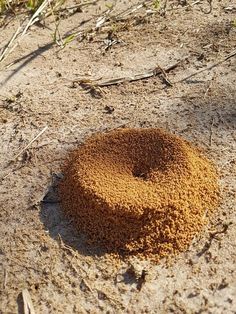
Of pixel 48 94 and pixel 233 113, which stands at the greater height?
pixel 48 94

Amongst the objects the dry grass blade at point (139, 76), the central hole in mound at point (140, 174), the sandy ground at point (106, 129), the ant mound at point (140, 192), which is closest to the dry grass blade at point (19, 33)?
the sandy ground at point (106, 129)

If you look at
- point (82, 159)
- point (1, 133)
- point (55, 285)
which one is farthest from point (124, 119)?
point (55, 285)

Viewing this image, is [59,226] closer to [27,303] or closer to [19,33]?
[27,303]

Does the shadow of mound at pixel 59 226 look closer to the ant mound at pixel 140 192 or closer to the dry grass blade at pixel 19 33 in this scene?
the ant mound at pixel 140 192

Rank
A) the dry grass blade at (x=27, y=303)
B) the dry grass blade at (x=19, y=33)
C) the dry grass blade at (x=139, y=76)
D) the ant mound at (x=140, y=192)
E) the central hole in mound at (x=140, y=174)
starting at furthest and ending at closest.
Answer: the dry grass blade at (x=19, y=33)
the dry grass blade at (x=139, y=76)
the central hole in mound at (x=140, y=174)
the ant mound at (x=140, y=192)
the dry grass blade at (x=27, y=303)

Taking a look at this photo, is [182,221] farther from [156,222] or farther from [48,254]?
[48,254]

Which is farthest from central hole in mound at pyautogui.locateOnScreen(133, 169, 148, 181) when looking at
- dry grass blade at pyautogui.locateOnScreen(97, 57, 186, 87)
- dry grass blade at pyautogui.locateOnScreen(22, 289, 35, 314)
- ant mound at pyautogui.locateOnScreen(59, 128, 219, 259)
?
dry grass blade at pyautogui.locateOnScreen(97, 57, 186, 87)

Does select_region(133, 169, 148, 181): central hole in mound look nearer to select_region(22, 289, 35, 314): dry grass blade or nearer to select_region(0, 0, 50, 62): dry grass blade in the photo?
select_region(22, 289, 35, 314): dry grass blade

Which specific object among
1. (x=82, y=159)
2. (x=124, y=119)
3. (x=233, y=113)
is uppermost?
(x=82, y=159)
